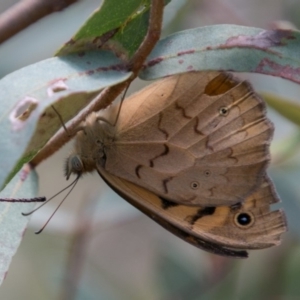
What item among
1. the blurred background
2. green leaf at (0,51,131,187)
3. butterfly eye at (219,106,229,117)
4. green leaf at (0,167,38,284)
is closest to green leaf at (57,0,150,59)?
green leaf at (0,51,131,187)

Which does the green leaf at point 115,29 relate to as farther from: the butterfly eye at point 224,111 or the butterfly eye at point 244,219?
the butterfly eye at point 244,219

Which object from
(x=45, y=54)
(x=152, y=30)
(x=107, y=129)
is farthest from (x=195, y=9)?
(x=152, y=30)

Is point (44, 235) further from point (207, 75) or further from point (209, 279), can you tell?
point (207, 75)

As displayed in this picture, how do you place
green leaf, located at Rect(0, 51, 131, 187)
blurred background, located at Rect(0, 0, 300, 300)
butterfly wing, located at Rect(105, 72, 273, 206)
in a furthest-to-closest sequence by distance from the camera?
blurred background, located at Rect(0, 0, 300, 300) < butterfly wing, located at Rect(105, 72, 273, 206) < green leaf, located at Rect(0, 51, 131, 187)

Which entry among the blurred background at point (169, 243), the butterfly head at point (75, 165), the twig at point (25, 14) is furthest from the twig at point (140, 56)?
the blurred background at point (169, 243)

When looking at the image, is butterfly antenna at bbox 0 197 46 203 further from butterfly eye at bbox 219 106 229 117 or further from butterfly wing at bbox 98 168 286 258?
butterfly eye at bbox 219 106 229 117
